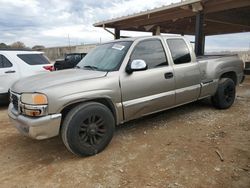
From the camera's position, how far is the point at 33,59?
7609mm

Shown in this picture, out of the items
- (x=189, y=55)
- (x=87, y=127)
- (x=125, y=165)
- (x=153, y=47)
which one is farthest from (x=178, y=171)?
(x=189, y=55)

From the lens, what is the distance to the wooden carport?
8680 mm

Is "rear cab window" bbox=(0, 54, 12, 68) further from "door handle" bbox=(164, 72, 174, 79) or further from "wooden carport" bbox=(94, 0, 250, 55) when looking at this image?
"wooden carport" bbox=(94, 0, 250, 55)

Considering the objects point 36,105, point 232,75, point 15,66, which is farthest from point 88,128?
point 15,66

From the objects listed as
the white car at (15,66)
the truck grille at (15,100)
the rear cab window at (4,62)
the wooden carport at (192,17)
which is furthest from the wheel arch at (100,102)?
the wooden carport at (192,17)

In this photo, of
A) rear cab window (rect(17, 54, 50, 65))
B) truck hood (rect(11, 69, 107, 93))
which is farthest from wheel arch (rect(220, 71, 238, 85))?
rear cab window (rect(17, 54, 50, 65))

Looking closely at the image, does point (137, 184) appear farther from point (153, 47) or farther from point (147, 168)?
point (153, 47)

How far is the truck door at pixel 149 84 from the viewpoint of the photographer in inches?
160

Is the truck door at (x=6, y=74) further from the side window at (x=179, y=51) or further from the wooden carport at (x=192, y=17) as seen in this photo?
the wooden carport at (x=192, y=17)

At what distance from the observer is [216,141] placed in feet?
13.4

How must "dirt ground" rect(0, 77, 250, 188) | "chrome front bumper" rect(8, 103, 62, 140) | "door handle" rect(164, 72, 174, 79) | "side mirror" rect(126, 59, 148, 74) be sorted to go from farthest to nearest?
"door handle" rect(164, 72, 174, 79) → "side mirror" rect(126, 59, 148, 74) → "chrome front bumper" rect(8, 103, 62, 140) → "dirt ground" rect(0, 77, 250, 188)

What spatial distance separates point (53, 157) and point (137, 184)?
4.95ft

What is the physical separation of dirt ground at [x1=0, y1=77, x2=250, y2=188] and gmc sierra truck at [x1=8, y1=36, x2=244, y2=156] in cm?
40

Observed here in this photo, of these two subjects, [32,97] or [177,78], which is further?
[177,78]
